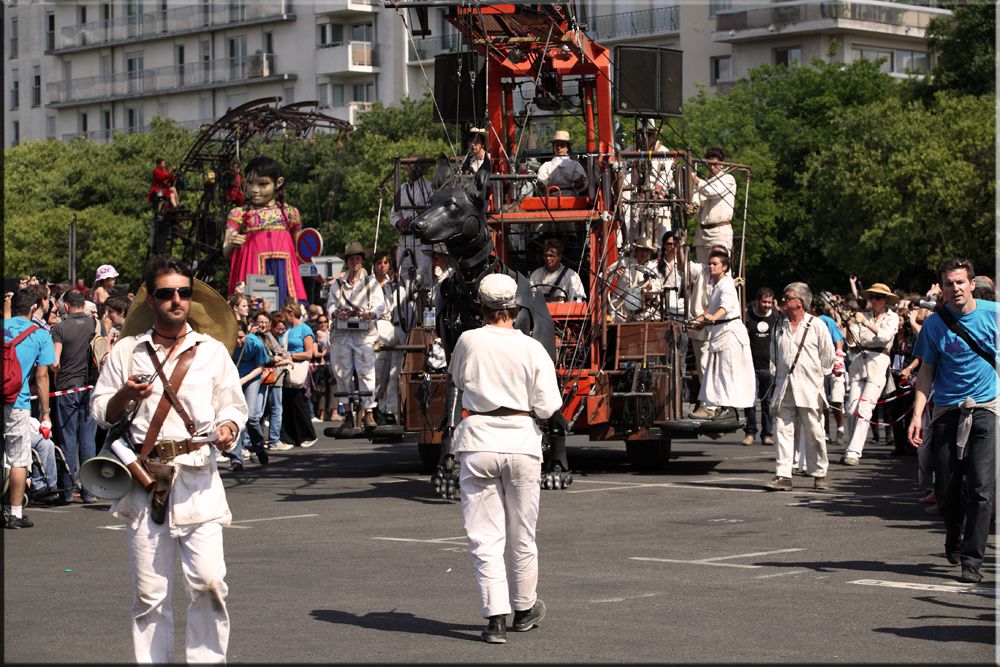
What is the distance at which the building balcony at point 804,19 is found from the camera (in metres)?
67.1

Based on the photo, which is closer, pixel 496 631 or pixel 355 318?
pixel 496 631

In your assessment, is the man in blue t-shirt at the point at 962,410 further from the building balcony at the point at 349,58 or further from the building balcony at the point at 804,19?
the building balcony at the point at 349,58

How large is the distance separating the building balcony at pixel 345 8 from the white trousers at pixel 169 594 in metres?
71.2

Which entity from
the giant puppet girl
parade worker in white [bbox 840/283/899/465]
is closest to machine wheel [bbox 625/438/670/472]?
parade worker in white [bbox 840/283/899/465]

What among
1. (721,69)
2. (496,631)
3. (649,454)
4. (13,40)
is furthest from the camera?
(13,40)

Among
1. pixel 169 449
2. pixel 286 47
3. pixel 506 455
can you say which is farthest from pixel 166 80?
pixel 169 449

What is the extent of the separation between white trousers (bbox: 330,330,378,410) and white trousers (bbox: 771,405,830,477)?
629cm

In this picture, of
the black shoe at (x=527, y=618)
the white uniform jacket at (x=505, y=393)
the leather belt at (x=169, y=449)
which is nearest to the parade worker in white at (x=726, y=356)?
the white uniform jacket at (x=505, y=393)

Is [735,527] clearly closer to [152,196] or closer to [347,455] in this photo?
[347,455]

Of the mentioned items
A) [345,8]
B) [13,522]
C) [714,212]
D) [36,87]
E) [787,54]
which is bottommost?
[13,522]

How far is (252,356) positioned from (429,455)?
9.42 ft

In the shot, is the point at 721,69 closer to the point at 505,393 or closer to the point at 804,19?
the point at 804,19

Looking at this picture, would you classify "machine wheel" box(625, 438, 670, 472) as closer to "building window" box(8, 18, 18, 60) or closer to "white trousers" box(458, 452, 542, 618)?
"white trousers" box(458, 452, 542, 618)

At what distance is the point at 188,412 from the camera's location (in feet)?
26.4
